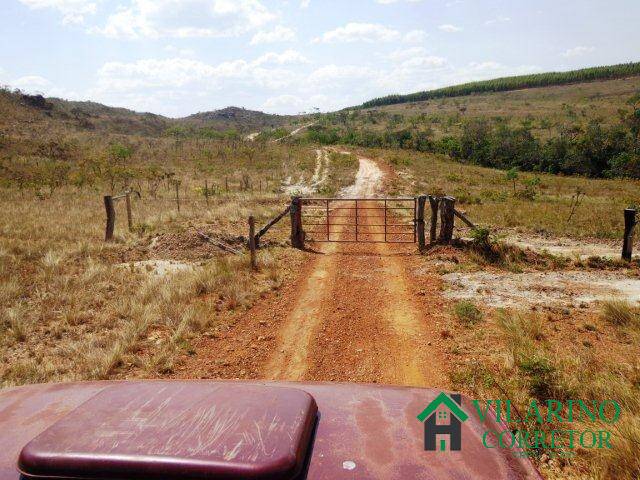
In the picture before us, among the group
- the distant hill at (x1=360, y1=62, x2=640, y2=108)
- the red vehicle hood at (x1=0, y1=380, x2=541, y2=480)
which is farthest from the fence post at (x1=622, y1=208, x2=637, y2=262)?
the distant hill at (x1=360, y1=62, x2=640, y2=108)

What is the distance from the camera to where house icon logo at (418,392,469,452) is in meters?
1.88

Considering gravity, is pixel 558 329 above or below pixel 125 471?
below

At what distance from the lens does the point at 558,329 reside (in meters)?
6.89

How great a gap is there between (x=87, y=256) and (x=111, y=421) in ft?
36.7

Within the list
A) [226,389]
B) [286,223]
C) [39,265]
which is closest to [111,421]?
[226,389]

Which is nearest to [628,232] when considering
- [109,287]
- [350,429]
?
[350,429]

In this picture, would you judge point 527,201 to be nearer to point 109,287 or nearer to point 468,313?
point 468,313

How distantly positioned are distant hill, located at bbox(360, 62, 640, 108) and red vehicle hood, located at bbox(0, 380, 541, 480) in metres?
136

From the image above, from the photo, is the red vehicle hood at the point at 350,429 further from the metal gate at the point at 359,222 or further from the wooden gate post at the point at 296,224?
the wooden gate post at the point at 296,224

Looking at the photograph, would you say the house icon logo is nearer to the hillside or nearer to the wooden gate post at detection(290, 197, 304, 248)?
the wooden gate post at detection(290, 197, 304, 248)

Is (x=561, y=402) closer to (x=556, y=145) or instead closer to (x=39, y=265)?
(x=39, y=265)

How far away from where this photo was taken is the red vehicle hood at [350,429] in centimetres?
169

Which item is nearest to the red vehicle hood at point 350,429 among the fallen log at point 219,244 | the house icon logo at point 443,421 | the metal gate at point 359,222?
the house icon logo at point 443,421

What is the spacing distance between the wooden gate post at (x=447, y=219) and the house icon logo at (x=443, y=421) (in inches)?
398
